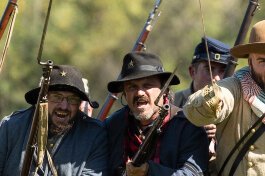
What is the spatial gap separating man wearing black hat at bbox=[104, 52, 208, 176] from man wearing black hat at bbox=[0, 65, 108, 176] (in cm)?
13

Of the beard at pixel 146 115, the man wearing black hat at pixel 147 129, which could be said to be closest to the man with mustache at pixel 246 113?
the man wearing black hat at pixel 147 129

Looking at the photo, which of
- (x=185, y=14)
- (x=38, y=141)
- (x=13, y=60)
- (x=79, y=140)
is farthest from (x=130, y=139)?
(x=13, y=60)

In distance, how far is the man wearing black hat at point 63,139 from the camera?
867 cm

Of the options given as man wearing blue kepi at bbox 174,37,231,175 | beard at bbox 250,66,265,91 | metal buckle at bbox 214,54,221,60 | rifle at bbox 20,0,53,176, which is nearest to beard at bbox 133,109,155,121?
beard at bbox 250,66,265,91

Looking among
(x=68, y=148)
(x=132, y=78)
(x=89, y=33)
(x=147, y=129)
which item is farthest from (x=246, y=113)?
(x=89, y=33)

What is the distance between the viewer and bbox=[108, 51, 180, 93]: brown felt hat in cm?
880

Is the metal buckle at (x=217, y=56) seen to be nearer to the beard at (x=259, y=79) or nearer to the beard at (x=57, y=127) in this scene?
the beard at (x=57, y=127)

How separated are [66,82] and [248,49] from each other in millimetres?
1569

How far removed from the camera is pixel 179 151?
851cm

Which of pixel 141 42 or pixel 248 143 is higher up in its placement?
pixel 141 42

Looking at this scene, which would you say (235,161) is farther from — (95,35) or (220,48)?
(95,35)

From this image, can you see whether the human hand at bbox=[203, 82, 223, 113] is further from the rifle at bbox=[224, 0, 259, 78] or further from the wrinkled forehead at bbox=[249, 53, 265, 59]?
the rifle at bbox=[224, 0, 259, 78]

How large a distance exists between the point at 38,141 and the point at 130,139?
1664mm

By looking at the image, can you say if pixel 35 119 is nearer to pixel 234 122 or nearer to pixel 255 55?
pixel 234 122
